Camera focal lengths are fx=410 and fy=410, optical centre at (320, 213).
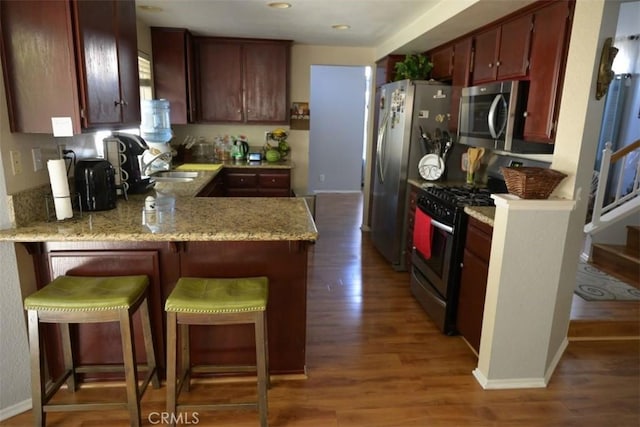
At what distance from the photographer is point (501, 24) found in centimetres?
284

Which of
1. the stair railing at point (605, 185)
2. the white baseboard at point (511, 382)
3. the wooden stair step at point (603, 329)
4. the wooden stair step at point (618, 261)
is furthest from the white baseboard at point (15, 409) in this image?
the stair railing at point (605, 185)

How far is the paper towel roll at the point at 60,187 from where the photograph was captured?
1.99 m

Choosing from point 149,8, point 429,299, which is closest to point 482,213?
point 429,299

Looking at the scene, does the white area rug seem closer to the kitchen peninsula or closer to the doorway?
the kitchen peninsula

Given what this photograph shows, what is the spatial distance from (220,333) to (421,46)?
3184mm

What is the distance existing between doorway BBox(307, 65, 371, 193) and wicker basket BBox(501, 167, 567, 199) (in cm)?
557

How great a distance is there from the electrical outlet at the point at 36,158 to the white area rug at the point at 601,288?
3.79 metres

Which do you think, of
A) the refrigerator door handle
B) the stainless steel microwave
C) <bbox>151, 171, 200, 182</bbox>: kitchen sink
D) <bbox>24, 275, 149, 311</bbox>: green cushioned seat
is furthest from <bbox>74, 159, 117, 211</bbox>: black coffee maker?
the refrigerator door handle

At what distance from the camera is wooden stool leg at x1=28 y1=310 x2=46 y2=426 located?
1748 millimetres

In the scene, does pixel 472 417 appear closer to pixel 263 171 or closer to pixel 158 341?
pixel 158 341

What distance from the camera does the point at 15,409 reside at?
1994 mm

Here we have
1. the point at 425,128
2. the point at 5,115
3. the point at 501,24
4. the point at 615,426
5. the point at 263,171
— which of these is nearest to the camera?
the point at 5,115

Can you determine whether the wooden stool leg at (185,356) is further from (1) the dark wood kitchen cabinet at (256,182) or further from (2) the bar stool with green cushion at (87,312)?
(1) the dark wood kitchen cabinet at (256,182)

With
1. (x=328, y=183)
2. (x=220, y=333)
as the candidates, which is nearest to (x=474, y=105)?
(x=220, y=333)
